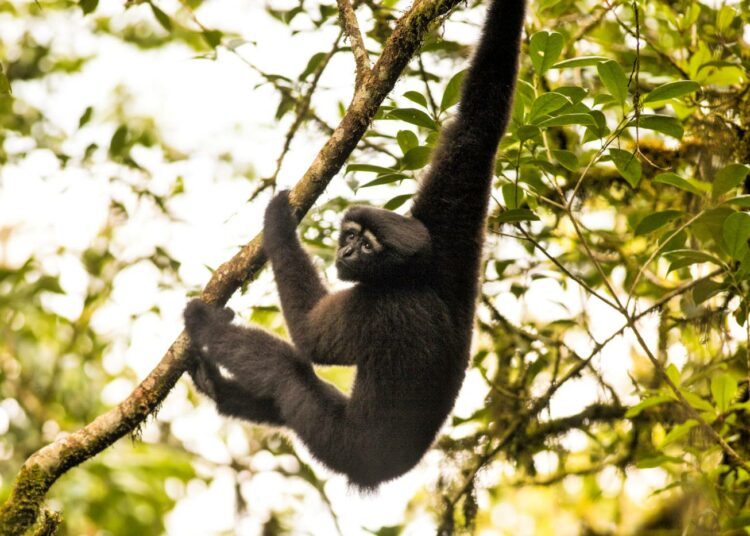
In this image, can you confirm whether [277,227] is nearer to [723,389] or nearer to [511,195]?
[511,195]

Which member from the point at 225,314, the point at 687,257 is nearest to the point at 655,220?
the point at 687,257

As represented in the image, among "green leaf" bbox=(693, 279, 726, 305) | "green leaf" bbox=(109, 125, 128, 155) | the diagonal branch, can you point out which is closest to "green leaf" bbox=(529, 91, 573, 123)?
the diagonal branch

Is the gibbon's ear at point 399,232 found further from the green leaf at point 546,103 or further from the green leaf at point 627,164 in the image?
the green leaf at point 627,164

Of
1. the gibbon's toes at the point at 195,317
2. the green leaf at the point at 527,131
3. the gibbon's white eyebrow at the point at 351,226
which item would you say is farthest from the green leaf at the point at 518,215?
the gibbon's toes at the point at 195,317

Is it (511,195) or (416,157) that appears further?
(511,195)

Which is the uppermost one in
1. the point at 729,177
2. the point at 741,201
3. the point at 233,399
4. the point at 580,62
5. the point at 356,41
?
the point at 356,41

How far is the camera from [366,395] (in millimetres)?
5961

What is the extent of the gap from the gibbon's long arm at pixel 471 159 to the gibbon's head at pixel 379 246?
198mm

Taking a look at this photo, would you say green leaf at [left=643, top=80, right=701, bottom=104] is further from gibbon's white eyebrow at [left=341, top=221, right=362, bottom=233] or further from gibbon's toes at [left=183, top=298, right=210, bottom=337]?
gibbon's toes at [left=183, top=298, right=210, bottom=337]

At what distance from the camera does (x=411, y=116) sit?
17.1 feet

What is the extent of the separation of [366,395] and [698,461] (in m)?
2.70

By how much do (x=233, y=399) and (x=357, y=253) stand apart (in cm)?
174

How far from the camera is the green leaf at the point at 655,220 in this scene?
203 inches

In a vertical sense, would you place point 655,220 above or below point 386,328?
above
